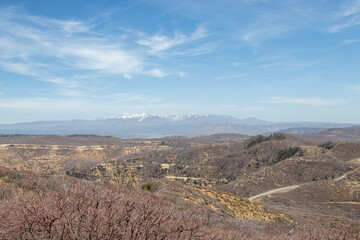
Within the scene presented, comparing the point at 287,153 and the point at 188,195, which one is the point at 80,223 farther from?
the point at 287,153

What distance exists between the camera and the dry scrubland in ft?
17.2

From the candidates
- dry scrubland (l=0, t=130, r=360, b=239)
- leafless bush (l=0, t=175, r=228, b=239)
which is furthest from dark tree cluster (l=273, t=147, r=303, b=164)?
leafless bush (l=0, t=175, r=228, b=239)

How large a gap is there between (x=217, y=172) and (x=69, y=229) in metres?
69.0

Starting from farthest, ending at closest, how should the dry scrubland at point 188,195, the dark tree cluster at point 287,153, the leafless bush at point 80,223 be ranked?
the dark tree cluster at point 287,153, the dry scrubland at point 188,195, the leafless bush at point 80,223

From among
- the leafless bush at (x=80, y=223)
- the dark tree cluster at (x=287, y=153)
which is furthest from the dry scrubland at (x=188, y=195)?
the dark tree cluster at (x=287, y=153)

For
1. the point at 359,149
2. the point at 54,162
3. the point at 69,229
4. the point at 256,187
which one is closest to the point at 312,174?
the point at 256,187

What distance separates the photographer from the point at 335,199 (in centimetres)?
3684

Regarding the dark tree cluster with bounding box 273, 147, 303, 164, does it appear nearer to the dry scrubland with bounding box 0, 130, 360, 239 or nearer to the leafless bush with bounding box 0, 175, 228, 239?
the dry scrubland with bounding box 0, 130, 360, 239

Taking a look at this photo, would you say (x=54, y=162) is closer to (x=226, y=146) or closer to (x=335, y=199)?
(x=226, y=146)

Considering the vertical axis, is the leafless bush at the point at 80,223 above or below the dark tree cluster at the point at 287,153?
above

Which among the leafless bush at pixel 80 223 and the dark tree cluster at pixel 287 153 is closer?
the leafless bush at pixel 80 223

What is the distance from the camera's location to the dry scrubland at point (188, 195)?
5238mm

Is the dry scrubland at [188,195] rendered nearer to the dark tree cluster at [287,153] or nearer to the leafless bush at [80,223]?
the leafless bush at [80,223]

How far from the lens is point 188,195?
2169 cm
